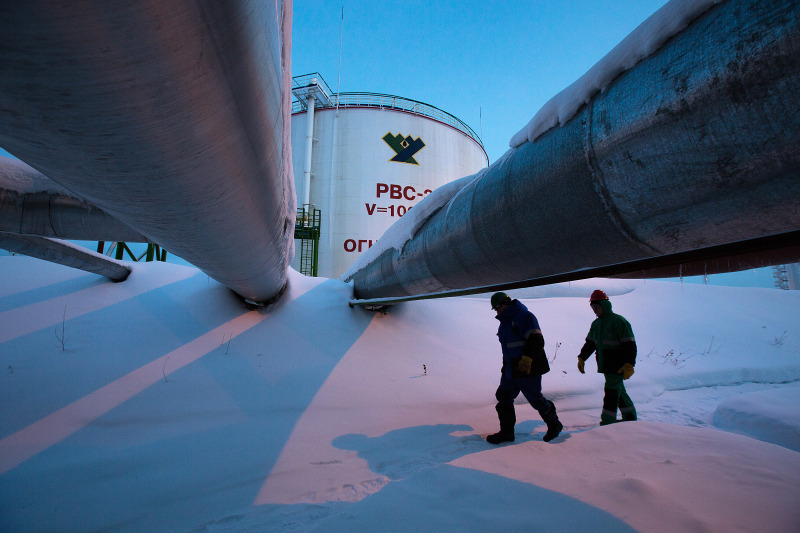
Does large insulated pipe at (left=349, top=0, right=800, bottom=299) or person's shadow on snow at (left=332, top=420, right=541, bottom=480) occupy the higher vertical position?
large insulated pipe at (left=349, top=0, right=800, bottom=299)

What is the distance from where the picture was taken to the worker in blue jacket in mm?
3332

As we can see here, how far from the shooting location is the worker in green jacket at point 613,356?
375 cm

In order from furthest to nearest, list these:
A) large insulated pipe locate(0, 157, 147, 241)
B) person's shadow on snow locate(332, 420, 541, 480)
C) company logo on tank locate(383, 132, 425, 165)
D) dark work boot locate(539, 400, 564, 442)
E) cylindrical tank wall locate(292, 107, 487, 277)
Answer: company logo on tank locate(383, 132, 425, 165) < cylindrical tank wall locate(292, 107, 487, 277) < dark work boot locate(539, 400, 564, 442) < large insulated pipe locate(0, 157, 147, 241) < person's shadow on snow locate(332, 420, 541, 480)

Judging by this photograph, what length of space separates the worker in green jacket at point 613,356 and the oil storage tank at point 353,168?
876 cm

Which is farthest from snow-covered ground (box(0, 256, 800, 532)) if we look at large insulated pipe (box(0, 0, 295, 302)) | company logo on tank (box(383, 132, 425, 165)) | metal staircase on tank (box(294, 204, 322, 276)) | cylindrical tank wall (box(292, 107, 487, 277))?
company logo on tank (box(383, 132, 425, 165))

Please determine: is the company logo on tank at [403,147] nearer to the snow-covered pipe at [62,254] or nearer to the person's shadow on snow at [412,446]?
A: the snow-covered pipe at [62,254]

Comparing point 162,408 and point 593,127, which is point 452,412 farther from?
point 593,127

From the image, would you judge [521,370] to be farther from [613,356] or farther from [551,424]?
[613,356]

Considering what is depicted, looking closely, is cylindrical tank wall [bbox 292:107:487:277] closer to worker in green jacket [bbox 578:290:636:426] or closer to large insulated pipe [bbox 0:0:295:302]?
worker in green jacket [bbox 578:290:636:426]

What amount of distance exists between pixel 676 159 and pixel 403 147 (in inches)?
493

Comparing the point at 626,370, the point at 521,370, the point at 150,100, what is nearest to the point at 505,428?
the point at 521,370

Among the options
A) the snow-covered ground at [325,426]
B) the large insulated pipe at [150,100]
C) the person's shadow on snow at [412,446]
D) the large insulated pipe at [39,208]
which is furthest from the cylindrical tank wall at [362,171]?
the large insulated pipe at [150,100]

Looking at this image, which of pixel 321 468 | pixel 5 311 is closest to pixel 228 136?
pixel 321 468

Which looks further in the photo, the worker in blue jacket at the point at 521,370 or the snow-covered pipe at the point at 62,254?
the snow-covered pipe at the point at 62,254
